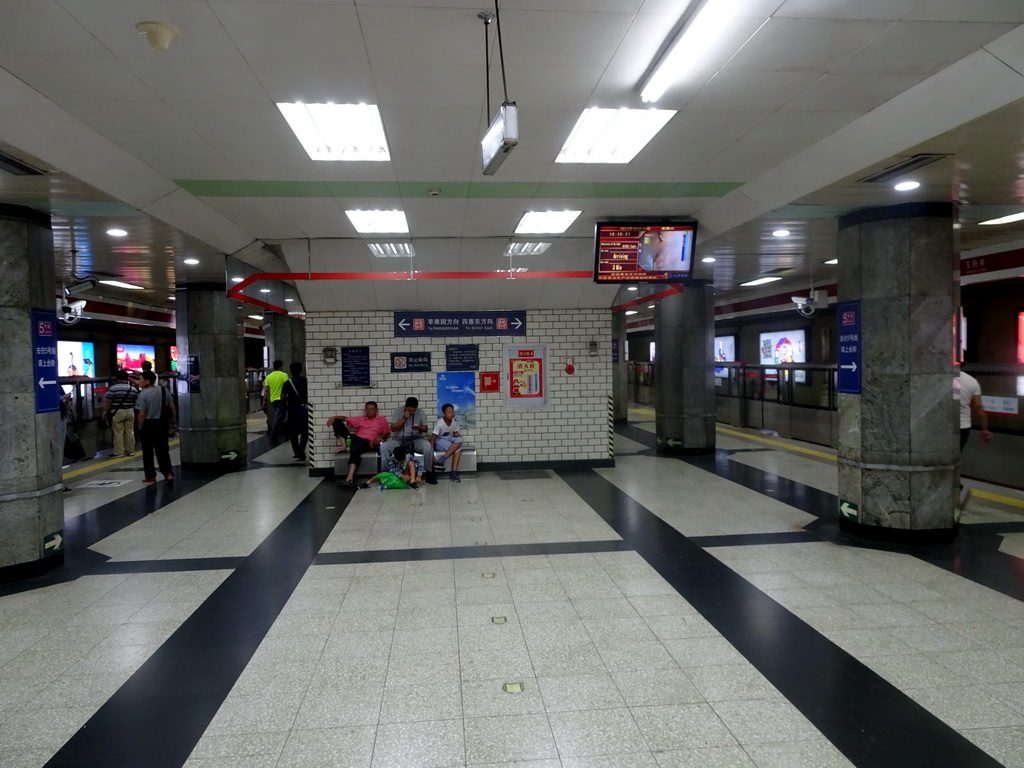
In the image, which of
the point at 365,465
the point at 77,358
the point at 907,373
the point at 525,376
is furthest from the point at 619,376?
the point at 77,358

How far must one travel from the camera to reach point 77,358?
576 inches

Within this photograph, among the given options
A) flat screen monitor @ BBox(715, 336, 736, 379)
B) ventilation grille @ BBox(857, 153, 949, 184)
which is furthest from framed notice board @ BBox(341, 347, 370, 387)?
flat screen monitor @ BBox(715, 336, 736, 379)

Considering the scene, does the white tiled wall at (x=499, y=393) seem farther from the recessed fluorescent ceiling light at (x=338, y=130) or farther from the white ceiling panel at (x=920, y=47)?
the white ceiling panel at (x=920, y=47)

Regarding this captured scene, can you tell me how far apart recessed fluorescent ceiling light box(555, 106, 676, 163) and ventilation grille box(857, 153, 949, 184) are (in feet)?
5.86

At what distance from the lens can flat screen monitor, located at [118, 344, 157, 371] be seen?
16.6 metres

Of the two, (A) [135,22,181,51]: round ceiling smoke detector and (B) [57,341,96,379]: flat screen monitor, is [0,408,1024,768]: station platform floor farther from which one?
(B) [57,341,96,379]: flat screen monitor

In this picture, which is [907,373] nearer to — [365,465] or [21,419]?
[365,465]

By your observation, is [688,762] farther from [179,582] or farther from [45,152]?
[45,152]

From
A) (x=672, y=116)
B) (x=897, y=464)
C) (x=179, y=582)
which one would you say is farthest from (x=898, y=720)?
(x=179, y=582)

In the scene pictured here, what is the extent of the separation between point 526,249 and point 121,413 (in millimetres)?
8578

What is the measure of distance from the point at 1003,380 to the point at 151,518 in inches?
445

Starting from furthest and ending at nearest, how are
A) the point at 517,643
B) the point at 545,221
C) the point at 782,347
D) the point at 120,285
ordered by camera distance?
the point at 782,347 < the point at 120,285 < the point at 545,221 < the point at 517,643

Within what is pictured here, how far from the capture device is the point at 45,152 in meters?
3.89

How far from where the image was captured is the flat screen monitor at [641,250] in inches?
269
